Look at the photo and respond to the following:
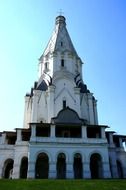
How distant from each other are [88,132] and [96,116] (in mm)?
7087

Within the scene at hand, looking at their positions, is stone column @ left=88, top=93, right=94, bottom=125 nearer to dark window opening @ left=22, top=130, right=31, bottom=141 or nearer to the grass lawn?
dark window opening @ left=22, top=130, right=31, bottom=141

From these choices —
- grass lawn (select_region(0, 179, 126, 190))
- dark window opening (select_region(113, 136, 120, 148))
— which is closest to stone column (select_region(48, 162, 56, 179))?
grass lawn (select_region(0, 179, 126, 190))

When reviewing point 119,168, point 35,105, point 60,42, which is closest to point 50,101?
point 35,105

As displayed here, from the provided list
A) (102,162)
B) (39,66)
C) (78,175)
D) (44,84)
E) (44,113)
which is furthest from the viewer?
(39,66)

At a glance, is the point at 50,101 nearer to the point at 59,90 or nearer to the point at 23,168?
the point at 59,90

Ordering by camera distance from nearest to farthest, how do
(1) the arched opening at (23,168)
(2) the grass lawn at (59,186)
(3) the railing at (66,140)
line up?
(2) the grass lawn at (59,186) < (3) the railing at (66,140) < (1) the arched opening at (23,168)

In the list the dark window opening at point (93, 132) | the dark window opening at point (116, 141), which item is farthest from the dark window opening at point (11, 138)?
the dark window opening at point (116, 141)

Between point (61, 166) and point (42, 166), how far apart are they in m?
2.36

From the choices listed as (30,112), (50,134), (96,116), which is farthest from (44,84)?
(50,134)

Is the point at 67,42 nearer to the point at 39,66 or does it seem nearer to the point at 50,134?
the point at 39,66

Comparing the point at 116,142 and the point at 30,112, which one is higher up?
the point at 30,112

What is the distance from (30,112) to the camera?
128ft

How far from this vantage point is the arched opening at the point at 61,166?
29562 mm

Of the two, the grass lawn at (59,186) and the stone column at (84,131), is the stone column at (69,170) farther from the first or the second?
the grass lawn at (59,186)
